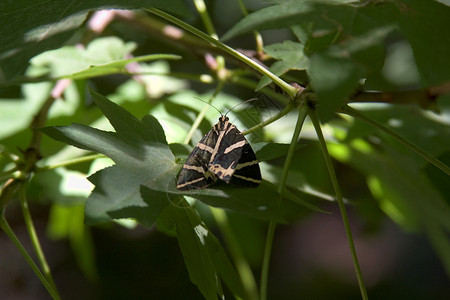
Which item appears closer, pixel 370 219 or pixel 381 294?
pixel 370 219

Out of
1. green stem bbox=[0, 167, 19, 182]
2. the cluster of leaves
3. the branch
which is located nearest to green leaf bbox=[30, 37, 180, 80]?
the cluster of leaves

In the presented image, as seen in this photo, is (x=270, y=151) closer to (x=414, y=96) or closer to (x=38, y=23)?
(x=414, y=96)

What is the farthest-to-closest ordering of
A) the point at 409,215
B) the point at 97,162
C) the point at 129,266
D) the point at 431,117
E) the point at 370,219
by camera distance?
the point at 129,266 → the point at 370,219 → the point at 409,215 → the point at 431,117 → the point at 97,162

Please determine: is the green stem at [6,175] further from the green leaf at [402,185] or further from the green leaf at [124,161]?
the green leaf at [402,185]

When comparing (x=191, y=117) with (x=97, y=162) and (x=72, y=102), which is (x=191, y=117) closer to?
(x=97, y=162)

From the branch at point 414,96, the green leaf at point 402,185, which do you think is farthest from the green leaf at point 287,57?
the green leaf at point 402,185

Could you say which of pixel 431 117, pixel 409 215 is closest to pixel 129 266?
pixel 409 215

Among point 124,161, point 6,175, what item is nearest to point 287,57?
point 124,161

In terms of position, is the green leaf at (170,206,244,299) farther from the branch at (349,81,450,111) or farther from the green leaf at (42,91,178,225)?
the branch at (349,81,450,111)
